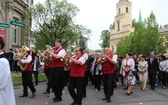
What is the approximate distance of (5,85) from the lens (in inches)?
171

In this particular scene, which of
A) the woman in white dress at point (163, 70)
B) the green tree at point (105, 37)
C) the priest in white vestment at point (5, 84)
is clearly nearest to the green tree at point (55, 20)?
the woman in white dress at point (163, 70)

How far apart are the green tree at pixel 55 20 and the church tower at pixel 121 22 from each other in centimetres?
6642

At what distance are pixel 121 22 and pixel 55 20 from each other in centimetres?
7218

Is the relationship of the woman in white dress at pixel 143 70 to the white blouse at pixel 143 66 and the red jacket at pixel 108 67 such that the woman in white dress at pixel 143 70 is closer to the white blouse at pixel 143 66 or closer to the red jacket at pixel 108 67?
the white blouse at pixel 143 66

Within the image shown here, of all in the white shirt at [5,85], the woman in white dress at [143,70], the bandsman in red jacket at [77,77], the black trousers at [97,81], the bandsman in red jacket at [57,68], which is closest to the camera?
the white shirt at [5,85]

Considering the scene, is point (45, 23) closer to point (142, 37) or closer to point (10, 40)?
point (10, 40)

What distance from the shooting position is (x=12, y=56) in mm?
20547

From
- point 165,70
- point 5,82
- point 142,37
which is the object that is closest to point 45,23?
point 142,37

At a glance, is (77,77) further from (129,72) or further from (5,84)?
(5,84)

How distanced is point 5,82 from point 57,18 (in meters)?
34.2

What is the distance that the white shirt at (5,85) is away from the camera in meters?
4.31

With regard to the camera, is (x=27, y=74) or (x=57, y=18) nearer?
(x=27, y=74)

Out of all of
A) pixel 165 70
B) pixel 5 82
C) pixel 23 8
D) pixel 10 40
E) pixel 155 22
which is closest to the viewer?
pixel 5 82

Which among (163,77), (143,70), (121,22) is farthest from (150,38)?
(121,22)
